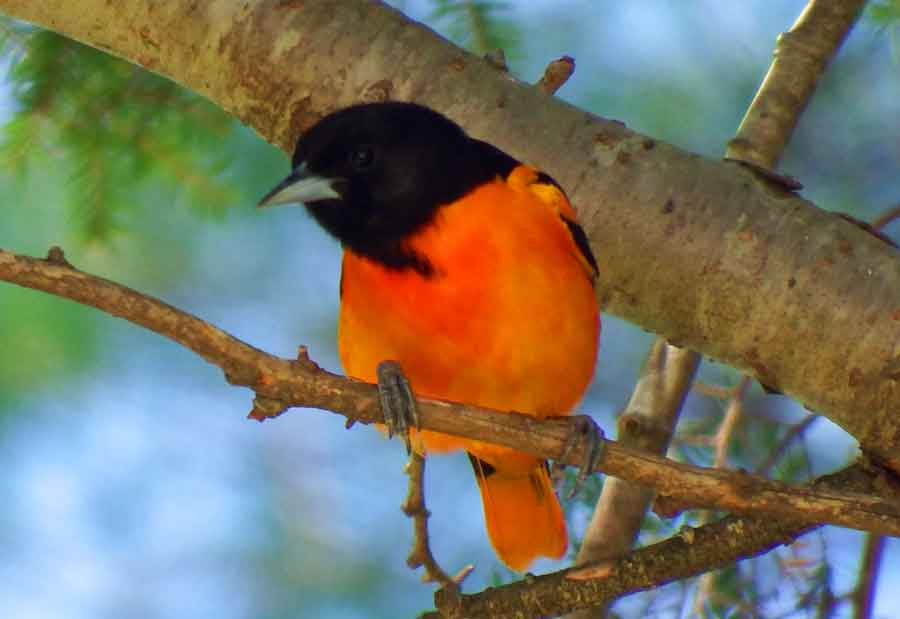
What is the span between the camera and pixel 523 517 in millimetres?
3291

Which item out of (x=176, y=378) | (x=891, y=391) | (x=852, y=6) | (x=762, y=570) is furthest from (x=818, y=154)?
(x=176, y=378)

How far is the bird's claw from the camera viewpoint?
7.99 ft

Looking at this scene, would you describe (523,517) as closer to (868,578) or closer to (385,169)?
(868,578)

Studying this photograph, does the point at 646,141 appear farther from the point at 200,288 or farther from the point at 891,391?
the point at 200,288

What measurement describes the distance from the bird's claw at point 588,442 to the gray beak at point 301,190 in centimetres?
66

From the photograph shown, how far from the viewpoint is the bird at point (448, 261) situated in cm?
276

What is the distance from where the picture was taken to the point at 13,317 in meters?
5.01

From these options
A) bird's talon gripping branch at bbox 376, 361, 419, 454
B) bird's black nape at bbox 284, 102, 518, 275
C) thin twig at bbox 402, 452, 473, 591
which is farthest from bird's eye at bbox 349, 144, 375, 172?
thin twig at bbox 402, 452, 473, 591

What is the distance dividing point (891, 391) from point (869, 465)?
0.14 meters

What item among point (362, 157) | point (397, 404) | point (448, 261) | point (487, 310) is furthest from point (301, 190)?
point (397, 404)

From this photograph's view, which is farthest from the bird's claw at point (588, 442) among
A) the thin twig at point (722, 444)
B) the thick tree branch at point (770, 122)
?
the thin twig at point (722, 444)

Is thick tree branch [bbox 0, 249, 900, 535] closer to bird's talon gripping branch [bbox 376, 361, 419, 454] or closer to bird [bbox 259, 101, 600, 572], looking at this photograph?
bird's talon gripping branch [bbox 376, 361, 419, 454]

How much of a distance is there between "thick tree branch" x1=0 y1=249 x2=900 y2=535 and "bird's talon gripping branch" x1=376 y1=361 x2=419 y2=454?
0.10 metres

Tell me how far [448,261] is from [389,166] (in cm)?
27
